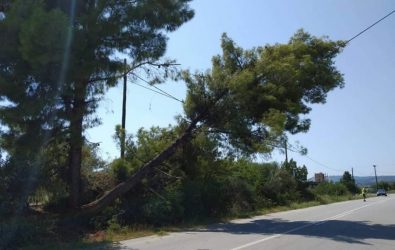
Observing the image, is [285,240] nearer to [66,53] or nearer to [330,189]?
[66,53]

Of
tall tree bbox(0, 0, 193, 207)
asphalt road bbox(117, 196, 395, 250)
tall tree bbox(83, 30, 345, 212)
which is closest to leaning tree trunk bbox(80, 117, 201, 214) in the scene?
tall tree bbox(83, 30, 345, 212)

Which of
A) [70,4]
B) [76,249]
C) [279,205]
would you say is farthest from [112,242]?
[279,205]

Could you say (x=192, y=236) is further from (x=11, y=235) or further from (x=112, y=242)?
(x=11, y=235)

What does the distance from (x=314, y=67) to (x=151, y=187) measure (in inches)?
421

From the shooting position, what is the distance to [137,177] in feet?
79.6

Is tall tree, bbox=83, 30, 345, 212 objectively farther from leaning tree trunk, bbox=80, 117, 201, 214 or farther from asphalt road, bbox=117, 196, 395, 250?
asphalt road, bbox=117, 196, 395, 250

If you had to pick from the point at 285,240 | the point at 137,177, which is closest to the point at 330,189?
the point at 137,177

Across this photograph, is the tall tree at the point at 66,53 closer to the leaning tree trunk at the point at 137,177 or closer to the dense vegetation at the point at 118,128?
the dense vegetation at the point at 118,128

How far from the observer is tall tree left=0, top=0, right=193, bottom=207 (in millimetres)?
14477

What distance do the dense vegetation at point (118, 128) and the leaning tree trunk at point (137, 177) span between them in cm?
6

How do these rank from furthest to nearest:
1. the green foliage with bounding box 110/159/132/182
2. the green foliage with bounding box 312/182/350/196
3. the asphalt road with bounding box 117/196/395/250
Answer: the green foliage with bounding box 312/182/350/196, the green foliage with bounding box 110/159/132/182, the asphalt road with bounding box 117/196/395/250

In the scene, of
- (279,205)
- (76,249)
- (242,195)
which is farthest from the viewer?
(279,205)

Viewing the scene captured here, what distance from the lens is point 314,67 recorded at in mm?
26281

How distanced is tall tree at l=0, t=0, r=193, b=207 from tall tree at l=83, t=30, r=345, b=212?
23.1 ft
